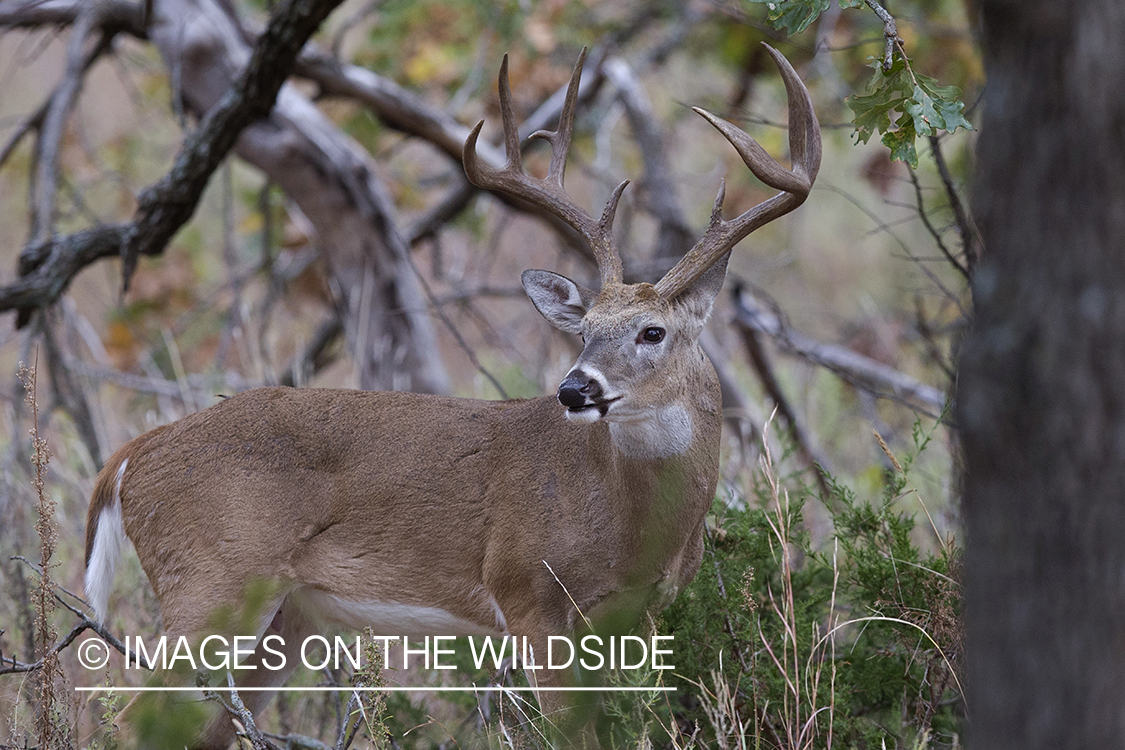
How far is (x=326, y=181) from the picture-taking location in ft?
22.1

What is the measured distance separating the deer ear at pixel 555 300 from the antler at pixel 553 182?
0.21 meters

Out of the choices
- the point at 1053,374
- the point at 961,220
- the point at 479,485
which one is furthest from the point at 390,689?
the point at 961,220

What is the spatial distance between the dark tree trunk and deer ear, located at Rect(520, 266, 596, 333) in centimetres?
264

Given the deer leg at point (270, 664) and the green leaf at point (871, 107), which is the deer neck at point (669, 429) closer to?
the green leaf at point (871, 107)

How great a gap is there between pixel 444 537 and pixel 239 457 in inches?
32.3

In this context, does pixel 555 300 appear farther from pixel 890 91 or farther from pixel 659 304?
pixel 890 91

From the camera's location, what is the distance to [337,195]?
6.75 m

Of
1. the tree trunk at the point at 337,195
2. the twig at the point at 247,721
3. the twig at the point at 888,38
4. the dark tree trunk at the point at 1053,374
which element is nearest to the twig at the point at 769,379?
the tree trunk at the point at 337,195

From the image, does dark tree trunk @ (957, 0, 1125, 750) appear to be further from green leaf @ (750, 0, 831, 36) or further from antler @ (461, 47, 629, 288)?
antler @ (461, 47, 629, 288)

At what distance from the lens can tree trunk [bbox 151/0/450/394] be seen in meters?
6.68

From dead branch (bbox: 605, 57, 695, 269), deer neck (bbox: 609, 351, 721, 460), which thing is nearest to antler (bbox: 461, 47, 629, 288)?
deer neck (bbox: 609, 351, 721, 460)

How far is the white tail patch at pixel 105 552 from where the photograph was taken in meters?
4.00

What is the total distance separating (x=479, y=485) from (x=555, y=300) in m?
0.81

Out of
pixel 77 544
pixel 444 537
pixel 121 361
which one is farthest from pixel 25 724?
pixel 121 361
